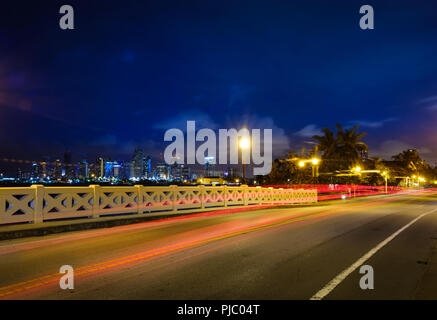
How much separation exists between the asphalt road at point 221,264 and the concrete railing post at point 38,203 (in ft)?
4.50

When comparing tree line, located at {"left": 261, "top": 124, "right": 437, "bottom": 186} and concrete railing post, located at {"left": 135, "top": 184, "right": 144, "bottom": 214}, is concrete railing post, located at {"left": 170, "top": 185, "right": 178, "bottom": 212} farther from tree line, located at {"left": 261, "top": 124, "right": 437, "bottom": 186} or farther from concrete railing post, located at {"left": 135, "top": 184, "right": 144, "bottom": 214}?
tree line, located at {"left": 261, "top": 124, "right": 437, "bottom": 186}

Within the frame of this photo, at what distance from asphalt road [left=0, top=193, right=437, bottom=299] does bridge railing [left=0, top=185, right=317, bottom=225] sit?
1479mm

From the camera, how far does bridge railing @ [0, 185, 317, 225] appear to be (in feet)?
35.7

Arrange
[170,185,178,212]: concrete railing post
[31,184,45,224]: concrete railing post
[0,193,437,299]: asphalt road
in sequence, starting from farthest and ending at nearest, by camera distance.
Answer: [170,185,178,212]: concrete railing post, [31,184,45,224]: concrete railing post, [0,193,437,299]: asphalt road

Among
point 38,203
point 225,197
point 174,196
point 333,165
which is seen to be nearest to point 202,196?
point 225,197

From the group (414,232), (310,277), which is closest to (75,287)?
(310,277)

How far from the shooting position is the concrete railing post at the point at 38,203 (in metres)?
11.2

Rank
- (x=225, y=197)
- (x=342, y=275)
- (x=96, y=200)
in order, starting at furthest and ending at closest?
(x=225, y=197)
(x=96, y=200)
(x=342, y=275)

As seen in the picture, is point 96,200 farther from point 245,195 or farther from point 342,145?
point 342,145

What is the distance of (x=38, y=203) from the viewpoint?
11234mm

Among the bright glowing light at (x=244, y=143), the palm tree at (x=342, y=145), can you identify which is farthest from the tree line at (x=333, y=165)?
the bright glowing light at (x=244, y=143)

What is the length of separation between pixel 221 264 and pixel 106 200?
321 inches

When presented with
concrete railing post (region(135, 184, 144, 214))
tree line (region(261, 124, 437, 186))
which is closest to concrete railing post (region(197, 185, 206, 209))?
concrete railing post (region(135, 184, 144, 214))
